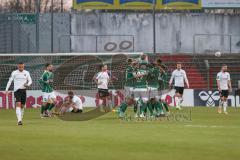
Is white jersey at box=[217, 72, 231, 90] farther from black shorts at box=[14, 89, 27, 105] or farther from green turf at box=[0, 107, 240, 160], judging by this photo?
green turf at box=[0, 107, 240, 160]

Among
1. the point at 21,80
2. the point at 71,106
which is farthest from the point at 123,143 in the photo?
the point at 71,106

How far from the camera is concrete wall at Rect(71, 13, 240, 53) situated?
176 ft

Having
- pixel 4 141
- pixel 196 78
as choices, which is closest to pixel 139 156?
pixel 4 141

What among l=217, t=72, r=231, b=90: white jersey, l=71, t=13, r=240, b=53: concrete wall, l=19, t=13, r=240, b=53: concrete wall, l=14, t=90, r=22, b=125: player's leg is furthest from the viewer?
l=71, t=13, r=240, b=53: concrete wall

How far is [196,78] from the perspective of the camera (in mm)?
47344

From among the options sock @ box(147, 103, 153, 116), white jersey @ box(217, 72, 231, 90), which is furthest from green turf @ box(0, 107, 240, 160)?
white jersey @ box(217, 72, 231, 90)

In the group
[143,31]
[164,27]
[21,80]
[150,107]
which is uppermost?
[164,27]

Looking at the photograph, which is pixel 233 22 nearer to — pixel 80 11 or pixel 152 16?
pixel 152 16

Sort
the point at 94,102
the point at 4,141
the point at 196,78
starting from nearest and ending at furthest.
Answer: the point at 4,141
the point at 94,102
the point at 196,78

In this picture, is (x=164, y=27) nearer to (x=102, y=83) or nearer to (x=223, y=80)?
(x=102, y=83)

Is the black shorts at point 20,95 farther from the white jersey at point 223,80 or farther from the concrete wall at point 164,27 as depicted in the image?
the concrete wall at point 164,27

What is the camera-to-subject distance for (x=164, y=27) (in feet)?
179

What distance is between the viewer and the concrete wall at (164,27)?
53781 millimetres

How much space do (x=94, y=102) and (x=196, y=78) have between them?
8640 mm
